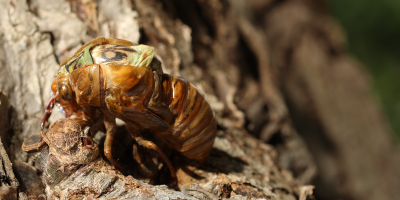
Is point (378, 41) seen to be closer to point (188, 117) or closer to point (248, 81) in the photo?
point (248, 81)

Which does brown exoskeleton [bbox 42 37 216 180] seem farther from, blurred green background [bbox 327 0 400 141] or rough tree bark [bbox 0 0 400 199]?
blurred green background [bbox 327 0 400 141]

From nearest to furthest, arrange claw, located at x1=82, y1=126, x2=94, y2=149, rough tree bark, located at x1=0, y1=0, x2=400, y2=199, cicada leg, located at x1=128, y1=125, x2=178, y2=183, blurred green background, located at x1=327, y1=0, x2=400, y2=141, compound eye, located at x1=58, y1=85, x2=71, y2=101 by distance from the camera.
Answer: claw, located at x1=82, y1=126, x2=94, y2=149 → compound eye, located at x1=58, y1=85, x2=71, y2=101 → cicada leg, located at x1=128, y1=125, x2=178, y2=183 → rough tree bark, located at x1=0, y1=0, x2=400, y2=199 → blurred green background, located at x1=327, y1=0, x2=400, y2=141

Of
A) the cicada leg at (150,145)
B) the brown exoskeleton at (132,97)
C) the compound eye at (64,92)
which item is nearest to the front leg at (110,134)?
the brown exoskeleton at (132,97)

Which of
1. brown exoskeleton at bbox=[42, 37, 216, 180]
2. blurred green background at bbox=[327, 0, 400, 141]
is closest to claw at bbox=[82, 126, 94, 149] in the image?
brown exoskeleton at bbox=[42, 37, 216, 180]

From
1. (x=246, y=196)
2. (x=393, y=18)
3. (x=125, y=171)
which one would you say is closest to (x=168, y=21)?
(x=125, y=171)

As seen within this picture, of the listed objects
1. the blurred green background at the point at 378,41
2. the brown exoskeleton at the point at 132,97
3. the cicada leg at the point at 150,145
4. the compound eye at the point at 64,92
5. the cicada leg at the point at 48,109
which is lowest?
the cicada leg at the point at 48,109

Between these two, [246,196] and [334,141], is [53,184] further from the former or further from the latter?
[334,141]

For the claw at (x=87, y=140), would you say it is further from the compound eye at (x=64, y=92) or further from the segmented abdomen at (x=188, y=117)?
the segmented abdomen at (x=188, y=117)
